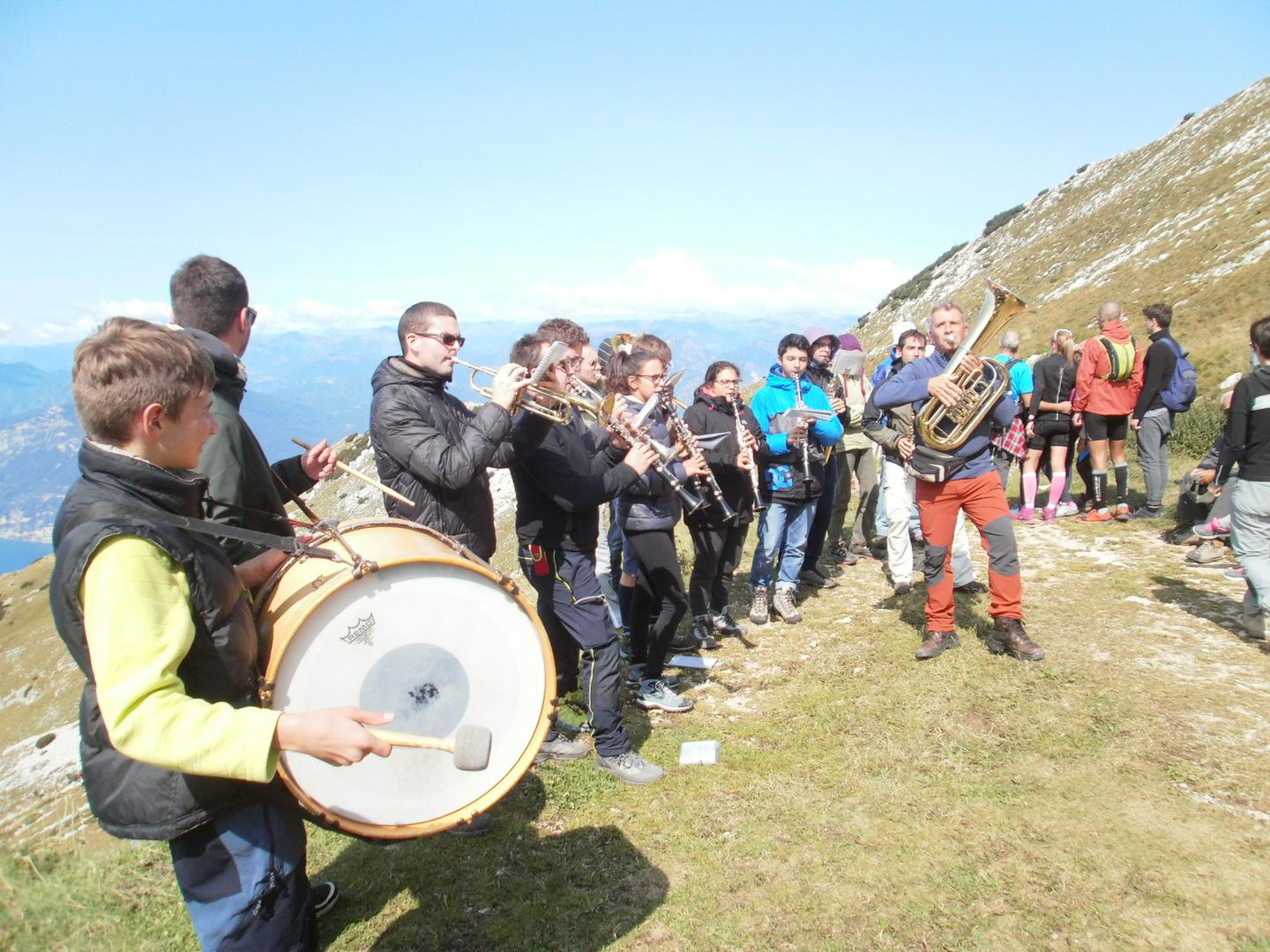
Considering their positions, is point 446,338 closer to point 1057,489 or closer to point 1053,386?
point 1057,489

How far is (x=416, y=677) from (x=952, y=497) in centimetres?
460

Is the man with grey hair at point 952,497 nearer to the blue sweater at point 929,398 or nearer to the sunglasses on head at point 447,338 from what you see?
the blue sweater at point 929,398

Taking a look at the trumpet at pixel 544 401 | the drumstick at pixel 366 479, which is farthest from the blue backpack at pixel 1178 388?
the drumstick at pixel 366 479

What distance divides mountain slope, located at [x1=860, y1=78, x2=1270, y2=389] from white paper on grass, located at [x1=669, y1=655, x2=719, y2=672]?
3.46m

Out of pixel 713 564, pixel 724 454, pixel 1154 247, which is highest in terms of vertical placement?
pixel 1154 247

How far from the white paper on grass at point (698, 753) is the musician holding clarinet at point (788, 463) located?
2.48m

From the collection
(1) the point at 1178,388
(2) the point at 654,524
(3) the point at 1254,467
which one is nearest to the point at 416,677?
(2) the point at 654,524

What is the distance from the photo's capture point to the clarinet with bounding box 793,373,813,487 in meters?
6.97

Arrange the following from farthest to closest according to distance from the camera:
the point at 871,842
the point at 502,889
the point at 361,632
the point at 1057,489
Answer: the point at 1057,489 → the point at 871,842 → the point at 502,889 → the point at 361,632

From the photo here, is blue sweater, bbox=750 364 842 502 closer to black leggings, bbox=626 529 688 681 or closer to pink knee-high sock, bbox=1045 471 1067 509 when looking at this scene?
black leggings, bbox=626 529 688 681

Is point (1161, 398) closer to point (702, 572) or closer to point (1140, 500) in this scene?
point (1140, 500)

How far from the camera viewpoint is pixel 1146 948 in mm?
3088

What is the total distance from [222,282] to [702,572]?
4.65m

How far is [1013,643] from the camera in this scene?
18.9 feet
